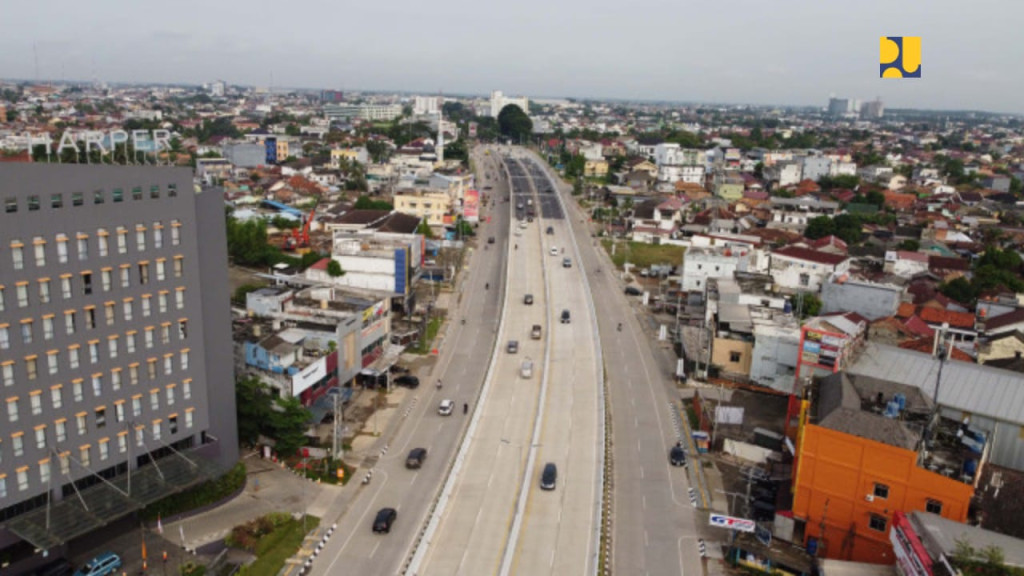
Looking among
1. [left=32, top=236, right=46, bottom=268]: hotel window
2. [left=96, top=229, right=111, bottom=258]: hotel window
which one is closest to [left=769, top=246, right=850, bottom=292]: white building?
[left=96, top=229, right=111, bottom=258]: hotel window

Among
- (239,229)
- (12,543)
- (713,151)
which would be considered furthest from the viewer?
(713,151)

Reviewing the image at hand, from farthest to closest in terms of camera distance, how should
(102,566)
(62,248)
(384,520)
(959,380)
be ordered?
(959,380), (384,520), (62,248), (102,566)

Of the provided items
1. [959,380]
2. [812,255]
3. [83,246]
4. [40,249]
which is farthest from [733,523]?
[812,255]

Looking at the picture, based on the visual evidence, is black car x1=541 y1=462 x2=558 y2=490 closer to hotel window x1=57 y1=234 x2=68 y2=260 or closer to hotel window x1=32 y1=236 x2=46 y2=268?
hotel window x1=57 y1=234 x2=68 y2=260

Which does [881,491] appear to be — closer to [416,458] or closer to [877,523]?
[877,523]

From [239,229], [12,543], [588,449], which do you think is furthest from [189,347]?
[239,229]

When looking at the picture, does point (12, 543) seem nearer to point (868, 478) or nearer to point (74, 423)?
point (74, 423)
